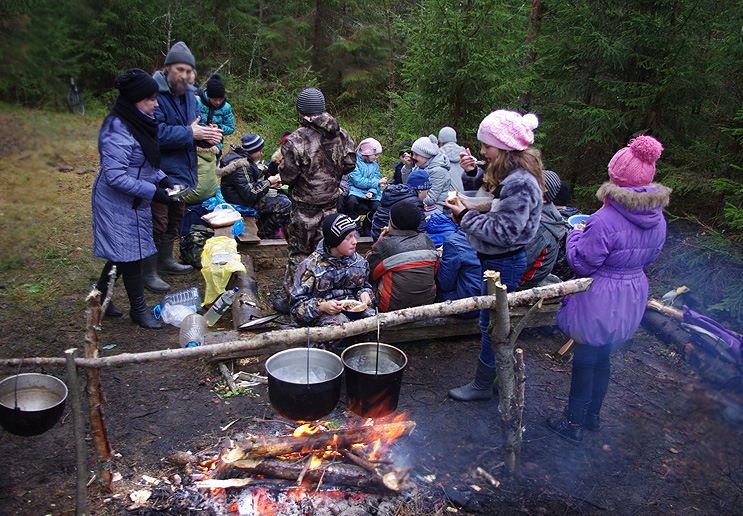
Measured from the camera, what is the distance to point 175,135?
5.32 meters

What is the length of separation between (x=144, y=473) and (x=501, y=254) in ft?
9.83

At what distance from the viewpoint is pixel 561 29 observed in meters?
8.95

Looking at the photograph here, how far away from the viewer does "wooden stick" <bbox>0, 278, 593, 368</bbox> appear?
268 centimetres

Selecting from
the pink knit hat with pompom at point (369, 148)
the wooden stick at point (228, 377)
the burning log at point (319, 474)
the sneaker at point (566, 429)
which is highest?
the pink knit hat with pompom at point (369, 148)

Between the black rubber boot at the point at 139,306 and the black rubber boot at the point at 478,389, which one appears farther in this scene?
→ the black rubber boot at the point at 139,306

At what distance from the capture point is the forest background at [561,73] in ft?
8.80

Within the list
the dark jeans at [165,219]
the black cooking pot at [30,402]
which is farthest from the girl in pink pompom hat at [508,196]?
the dark jeans at [165,219]

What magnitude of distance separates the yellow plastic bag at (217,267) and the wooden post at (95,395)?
8.37 ft

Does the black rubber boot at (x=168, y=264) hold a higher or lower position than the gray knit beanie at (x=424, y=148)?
lower

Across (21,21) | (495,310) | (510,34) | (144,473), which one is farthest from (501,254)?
(510,34)

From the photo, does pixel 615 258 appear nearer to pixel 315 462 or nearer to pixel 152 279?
pixel 315 462

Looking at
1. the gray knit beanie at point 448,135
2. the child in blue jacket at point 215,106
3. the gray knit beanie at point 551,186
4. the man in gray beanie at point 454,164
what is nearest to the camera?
the gray knit beanie at point 551,186

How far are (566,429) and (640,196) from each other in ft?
6.26

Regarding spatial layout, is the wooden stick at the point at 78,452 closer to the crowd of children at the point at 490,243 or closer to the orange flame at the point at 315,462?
the orange flame at the point at 315,462
